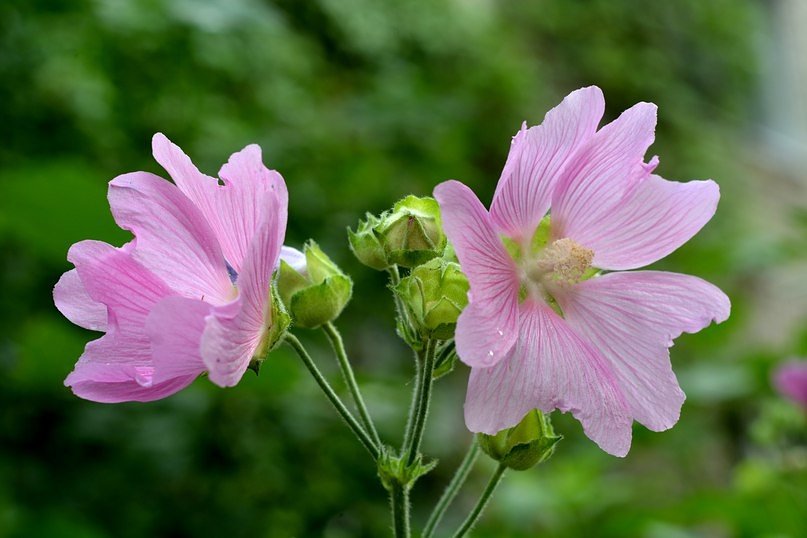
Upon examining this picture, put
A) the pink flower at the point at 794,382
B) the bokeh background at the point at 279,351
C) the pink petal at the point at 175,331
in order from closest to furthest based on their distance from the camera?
1. the pink petal at the point at 175,331
2. the bokeh background at the point at 279,351
3. the pink flower at the point at 794,382

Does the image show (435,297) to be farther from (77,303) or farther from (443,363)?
(77,303)

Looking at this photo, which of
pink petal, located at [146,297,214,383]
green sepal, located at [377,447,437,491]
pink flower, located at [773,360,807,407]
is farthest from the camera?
pink flower, located at [773,360,807,407]

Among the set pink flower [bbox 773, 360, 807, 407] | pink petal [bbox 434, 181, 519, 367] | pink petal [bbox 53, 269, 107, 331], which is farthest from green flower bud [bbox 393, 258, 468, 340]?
pink flower [bbox 773, 360, 807, 407]

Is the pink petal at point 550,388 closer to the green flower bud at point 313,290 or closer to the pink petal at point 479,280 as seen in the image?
the pink petal at point 479,280

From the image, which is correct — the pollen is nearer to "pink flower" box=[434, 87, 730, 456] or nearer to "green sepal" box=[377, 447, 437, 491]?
"pink flower" box=[434, 87, 730, 456]

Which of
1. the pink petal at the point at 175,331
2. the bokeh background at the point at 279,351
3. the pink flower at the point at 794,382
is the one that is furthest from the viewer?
the pink flower at the point at 794,382

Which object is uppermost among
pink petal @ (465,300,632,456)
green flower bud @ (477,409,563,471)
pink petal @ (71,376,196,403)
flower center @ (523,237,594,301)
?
flower center @ (523,237,594,301)

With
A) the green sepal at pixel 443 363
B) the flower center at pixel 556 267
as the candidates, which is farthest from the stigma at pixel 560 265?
the green sepal at pixel 443 363
